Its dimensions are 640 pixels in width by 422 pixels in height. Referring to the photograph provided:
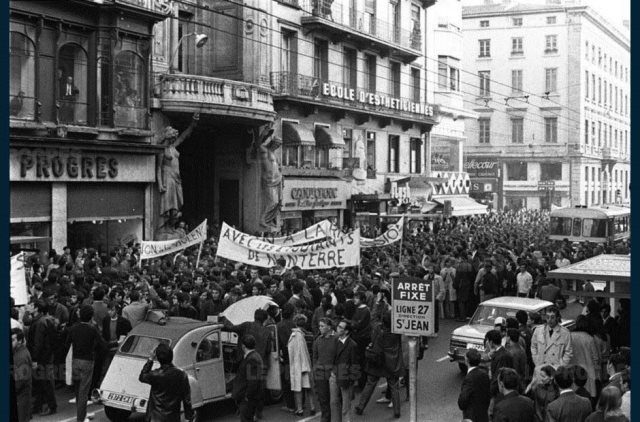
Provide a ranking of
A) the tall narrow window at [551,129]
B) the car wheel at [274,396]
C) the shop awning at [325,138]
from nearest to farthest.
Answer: the car wheel at [274,396]
the shop awning at [325,138]
the tall narrow window at [551,129]

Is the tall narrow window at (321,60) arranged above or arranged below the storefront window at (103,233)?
above

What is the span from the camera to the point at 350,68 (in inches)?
1554

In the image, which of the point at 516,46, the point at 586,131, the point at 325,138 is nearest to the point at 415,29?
the point at 325,138

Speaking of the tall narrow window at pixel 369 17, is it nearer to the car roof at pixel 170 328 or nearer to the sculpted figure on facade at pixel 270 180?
the sculpted figure on facade at pixel 270 180

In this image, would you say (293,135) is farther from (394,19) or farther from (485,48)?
(485,48)

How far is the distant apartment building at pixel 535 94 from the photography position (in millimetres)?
71938

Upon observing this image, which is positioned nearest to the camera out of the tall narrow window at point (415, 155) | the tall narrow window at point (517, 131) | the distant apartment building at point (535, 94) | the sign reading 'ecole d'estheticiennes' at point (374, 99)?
the sign reading 'ecole d'estheticiennes' at point (374, 99)

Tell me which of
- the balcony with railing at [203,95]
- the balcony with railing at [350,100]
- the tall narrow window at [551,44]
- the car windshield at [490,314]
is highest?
the tall narrow window at [551,44]

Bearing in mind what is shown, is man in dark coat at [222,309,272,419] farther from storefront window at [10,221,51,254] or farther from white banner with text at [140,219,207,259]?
storefront window at [10,221,51,254]

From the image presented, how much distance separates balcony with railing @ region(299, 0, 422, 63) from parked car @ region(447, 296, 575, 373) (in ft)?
68.6

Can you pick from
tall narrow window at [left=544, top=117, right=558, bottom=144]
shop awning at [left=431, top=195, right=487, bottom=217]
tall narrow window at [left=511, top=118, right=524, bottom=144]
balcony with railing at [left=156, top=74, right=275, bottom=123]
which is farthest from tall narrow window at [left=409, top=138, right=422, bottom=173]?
tall narrow window at [left=544, top=117, right=558, bottom=144]

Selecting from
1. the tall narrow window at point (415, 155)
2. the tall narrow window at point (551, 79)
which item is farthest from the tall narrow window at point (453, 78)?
the tall narrow window at point (551, 79)

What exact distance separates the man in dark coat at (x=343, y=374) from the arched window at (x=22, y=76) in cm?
1535

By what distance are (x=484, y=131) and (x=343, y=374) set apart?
65023 millimetres
